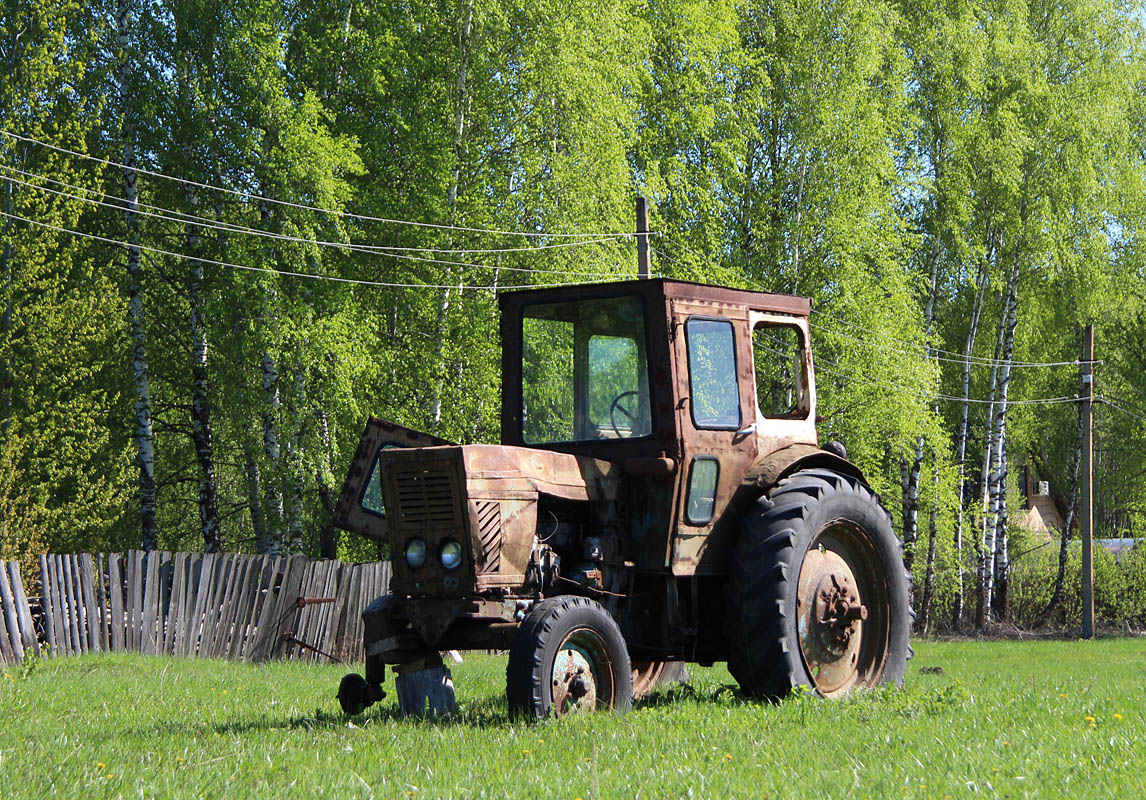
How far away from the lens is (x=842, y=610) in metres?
8.80

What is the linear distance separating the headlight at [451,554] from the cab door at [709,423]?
1.46 meters

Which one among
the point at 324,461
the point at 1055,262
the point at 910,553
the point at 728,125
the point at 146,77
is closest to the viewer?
the point at 324,461

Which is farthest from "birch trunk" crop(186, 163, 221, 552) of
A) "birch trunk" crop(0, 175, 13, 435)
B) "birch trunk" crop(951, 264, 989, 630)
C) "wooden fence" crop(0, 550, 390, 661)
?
"birch trunk" crop(951, 264, 989, 630)

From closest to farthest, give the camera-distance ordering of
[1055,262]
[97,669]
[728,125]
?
1. [97,669]
2. [728,125]
3. [1055,262]

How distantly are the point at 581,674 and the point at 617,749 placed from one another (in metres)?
1.01

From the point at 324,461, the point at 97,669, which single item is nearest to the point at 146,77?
the point at 324,461

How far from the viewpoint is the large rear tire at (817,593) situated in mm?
8070

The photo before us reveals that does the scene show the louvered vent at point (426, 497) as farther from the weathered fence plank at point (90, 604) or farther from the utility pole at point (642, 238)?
the utility pole at point (642, 238)

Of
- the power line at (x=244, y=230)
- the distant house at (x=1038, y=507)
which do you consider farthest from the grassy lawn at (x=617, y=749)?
the distant house at (x=1038, y=507)

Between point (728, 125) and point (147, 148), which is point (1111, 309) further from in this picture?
point (147, 148)

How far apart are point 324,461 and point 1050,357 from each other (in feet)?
84.5

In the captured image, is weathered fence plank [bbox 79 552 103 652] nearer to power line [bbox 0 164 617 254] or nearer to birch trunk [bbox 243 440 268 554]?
birch trunk [bbox 243 440 268 554]

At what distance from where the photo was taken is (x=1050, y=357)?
38500mm

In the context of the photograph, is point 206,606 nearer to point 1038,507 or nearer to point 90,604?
point 90,604
